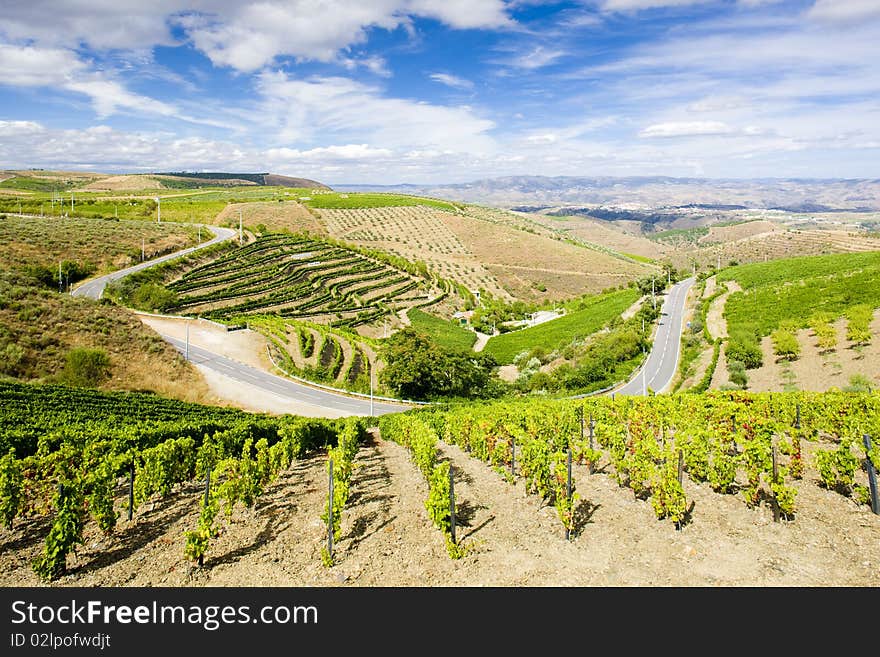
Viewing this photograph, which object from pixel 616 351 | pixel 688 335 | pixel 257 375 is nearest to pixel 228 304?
pixel 257 375

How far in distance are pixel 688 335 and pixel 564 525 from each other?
207 ft

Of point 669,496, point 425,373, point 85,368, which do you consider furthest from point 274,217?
point 669,496

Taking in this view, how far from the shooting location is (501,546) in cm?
1219

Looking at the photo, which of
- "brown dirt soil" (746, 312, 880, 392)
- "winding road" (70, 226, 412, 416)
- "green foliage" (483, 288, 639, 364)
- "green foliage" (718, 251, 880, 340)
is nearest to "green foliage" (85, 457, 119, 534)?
"winding road" (70, 226, 412, 416)

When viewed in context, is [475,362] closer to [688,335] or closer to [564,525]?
[688,335]

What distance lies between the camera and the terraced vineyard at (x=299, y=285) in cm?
8931

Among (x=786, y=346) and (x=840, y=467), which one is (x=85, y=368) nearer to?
(x=840, y=467)

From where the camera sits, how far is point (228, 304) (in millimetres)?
89125

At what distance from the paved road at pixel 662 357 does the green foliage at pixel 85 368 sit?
4758cm

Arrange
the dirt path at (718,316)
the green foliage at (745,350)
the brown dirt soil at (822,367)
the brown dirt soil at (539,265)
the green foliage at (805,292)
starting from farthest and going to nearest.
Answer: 1. the brown dirt soil at (539,265)
2. the dirt path at (718,316)
3. the green foliage at (805,292)
4. the green foliage at (745,350)
5. the brown dirt soil at (822,367)

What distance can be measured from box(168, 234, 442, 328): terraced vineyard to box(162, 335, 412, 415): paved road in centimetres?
2111

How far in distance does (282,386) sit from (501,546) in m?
49.3

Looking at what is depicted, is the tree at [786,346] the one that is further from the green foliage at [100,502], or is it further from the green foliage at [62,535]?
the green foliage at [62,535]

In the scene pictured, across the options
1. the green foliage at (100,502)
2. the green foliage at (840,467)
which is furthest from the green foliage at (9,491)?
the green foliage at (840,467)
